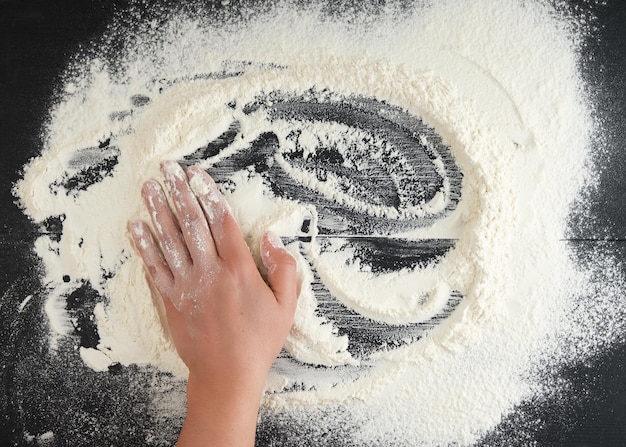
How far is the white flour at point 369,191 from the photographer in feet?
2.95

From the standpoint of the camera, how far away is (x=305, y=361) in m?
0.91

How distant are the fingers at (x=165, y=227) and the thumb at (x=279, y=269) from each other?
0.14 m

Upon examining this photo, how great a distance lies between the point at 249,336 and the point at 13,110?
61 centimetres

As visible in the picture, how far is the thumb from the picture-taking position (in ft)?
2.81

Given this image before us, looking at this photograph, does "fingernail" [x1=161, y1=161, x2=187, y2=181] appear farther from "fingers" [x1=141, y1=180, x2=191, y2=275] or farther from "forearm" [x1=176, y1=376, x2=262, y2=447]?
"forearm" [x1=176, y1=376, x2=262, y2=447]

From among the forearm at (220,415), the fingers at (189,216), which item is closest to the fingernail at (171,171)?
the fingers at (189,216)

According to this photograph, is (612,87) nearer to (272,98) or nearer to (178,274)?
(272,98)

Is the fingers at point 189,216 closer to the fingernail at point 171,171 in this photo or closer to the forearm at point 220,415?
the fingernail at point 171,171

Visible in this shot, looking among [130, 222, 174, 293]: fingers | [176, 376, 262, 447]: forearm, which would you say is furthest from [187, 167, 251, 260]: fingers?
[176, 376, 262, 447]: forearm

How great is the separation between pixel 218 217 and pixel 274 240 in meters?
0.11

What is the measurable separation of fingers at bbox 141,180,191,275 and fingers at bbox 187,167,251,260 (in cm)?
6

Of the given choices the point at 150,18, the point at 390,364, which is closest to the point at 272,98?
the point at 150,18

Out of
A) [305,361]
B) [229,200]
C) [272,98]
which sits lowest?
[305,361]

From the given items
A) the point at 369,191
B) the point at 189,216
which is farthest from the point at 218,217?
the point at 369,191
